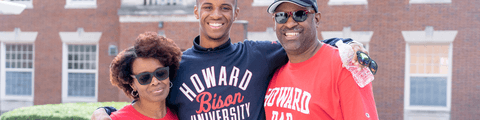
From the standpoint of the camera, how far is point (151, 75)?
2.08 metres

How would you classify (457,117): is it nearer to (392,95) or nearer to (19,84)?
(392,95)

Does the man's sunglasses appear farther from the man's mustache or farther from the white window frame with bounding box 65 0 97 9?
the white window frame with bounding box 65 0 97 9

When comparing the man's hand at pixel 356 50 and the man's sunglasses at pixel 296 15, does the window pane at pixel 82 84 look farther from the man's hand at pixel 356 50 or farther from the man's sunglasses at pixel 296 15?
the man's hand at pixel 356 50

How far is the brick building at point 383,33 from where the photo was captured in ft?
26.6

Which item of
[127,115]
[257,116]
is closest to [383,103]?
[257,116]

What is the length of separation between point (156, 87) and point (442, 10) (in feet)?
27.3

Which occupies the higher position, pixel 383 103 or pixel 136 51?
pixel 136 51

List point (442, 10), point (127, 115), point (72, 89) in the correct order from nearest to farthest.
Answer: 1. point (127, 115)
2. point (442, 10)
3. point (72, 89)

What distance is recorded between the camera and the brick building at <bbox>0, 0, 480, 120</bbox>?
26.6ft

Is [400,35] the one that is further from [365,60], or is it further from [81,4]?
[81,4]

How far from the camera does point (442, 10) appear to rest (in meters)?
8.06

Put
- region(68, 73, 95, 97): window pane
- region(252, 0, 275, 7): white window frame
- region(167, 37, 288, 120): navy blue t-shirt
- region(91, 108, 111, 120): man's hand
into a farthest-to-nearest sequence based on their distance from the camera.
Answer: region(68, 73, 95, 97): window pane
region(252, 0, 275, 7): white window frame
region(167, 37, 288, 120): navy blue t-shirt
region(91, 108, 111, 120): man's hand

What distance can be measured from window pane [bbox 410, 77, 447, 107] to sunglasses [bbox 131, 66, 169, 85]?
827 centimetres

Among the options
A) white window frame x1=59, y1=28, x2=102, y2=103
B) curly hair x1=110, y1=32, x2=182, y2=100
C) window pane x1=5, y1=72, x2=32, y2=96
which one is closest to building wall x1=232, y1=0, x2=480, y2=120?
white window frame x1=59, y1=28, x2=102, y2=103
